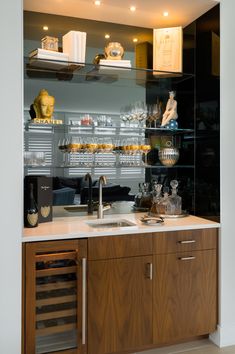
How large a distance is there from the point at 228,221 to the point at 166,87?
133cm

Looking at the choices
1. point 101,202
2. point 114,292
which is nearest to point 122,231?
point 114,292

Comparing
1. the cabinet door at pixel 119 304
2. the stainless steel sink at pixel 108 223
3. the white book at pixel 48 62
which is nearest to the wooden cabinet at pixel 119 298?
the cabinet door at pixel 119 304

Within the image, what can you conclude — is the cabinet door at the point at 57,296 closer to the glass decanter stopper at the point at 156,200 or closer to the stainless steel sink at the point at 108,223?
the stainless steel sink at the point at 108,223

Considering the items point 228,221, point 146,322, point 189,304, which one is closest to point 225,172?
point 228,221

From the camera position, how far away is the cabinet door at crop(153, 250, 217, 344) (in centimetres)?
247

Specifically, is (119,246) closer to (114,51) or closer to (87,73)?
(87,73)

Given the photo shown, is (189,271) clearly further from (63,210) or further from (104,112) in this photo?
(104,112)

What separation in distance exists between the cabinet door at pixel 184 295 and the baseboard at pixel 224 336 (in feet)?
0.19

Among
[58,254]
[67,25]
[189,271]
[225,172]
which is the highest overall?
[67,25]

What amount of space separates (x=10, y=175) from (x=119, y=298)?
107 cm

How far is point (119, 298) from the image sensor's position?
2354mm

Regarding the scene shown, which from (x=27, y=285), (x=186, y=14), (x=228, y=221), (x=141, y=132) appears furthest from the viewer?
(x=141, y=132)

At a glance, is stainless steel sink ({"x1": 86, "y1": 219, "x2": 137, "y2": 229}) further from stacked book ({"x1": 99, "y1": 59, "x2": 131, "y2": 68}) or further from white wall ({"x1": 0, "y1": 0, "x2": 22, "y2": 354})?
stacked book ({"x1": 99, "y1": 59, "x2": 131, "y2": 68})

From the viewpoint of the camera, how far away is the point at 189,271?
255 centimetres
